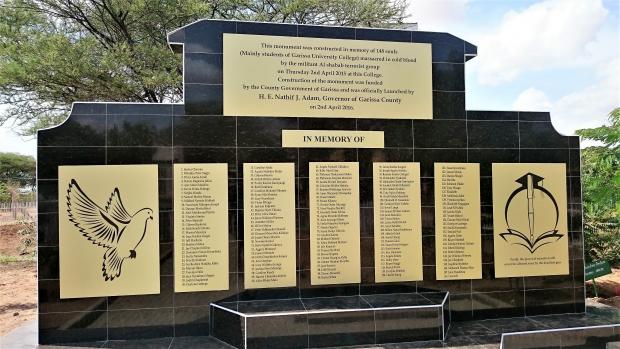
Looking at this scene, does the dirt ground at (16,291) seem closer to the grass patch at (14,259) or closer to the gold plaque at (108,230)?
the grass patch at (14,259)

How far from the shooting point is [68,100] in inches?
470

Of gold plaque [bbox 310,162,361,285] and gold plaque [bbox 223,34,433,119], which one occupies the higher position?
gold plaque [bbox 223,34,433,119]

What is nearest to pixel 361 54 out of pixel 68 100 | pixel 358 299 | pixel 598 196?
pixel 358 299

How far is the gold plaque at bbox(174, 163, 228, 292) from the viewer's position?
5.86 metres

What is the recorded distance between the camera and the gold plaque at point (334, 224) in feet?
20.3

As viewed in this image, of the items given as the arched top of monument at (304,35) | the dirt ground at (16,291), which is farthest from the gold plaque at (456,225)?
the dirt ground at (16,291)

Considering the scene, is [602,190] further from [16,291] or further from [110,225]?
[16,291]

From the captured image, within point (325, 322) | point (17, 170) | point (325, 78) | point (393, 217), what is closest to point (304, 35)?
point (325, 78)

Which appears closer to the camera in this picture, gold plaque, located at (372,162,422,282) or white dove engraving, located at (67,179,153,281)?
white dove engraving, located at (67,179,153,281)

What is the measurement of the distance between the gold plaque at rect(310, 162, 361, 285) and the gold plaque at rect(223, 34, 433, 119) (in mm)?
886

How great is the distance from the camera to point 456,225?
21.3ft

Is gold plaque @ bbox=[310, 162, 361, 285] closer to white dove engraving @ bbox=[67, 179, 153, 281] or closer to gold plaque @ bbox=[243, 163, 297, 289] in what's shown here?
gold plaque @ bbox=[243, 163, 297, 289]

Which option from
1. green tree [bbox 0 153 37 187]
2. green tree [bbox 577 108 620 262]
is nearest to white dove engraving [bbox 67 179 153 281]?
green tree [bbox 577 108 620 262]

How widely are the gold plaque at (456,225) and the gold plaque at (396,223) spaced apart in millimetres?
338
